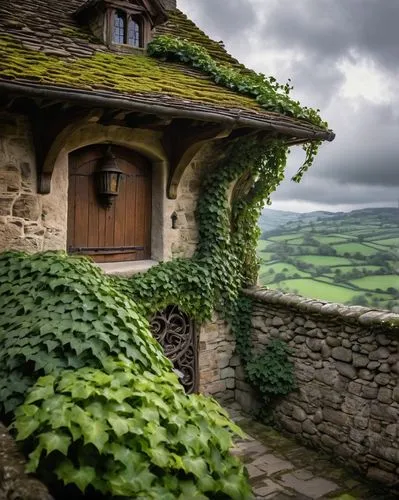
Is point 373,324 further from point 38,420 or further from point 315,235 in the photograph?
point 315,235

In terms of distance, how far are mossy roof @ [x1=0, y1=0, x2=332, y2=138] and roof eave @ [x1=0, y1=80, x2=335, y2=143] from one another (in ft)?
0.19

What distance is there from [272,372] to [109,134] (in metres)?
4.00

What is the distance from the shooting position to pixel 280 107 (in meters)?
7.01

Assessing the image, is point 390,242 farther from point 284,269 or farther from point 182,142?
point 182,142

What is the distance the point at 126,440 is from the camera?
8.78ft

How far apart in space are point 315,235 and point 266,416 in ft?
53.7

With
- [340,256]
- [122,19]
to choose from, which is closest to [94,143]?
[122,19]

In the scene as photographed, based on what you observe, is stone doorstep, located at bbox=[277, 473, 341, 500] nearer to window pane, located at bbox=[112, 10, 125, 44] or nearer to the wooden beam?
the wooden beam

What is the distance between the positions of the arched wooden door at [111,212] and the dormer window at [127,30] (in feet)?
6.35

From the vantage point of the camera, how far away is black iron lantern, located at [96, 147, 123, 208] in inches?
246

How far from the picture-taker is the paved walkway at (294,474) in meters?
5.32

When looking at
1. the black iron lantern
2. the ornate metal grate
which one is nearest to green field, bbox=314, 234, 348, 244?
the ornate metal grate

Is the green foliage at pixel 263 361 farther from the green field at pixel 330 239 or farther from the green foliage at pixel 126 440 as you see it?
the green field at pixel 330 239

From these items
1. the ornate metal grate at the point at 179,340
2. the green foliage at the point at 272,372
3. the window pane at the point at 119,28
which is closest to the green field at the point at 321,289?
the green foliage at the point at 272,372
